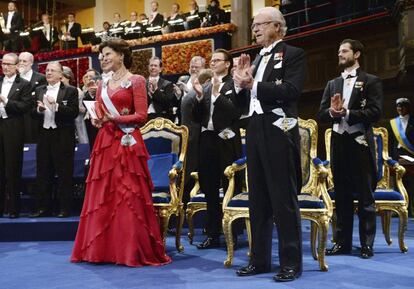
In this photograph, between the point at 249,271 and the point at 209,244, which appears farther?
the point at 209,244

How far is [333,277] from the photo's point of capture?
3246mm

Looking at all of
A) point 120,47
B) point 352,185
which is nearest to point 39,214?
point 120,47

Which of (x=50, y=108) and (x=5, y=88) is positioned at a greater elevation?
(x=5, y=88)

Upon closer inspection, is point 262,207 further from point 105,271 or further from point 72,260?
point 72,260

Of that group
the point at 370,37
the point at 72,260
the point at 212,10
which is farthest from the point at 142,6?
the point at 72,260

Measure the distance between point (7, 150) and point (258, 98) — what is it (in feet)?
10.00

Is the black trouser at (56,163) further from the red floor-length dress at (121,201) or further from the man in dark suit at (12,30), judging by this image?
the man in dark suit at (12,30)

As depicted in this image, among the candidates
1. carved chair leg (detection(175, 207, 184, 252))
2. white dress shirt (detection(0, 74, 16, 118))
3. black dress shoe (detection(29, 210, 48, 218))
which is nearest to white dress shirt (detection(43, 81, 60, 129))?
white dress shirt (detection(0, 74, 16, 118))

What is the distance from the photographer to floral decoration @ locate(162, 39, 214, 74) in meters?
10.7

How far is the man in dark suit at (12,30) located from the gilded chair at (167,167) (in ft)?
27.5

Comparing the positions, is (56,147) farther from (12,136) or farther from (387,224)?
(387,224)

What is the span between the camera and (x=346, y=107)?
4.09 meters

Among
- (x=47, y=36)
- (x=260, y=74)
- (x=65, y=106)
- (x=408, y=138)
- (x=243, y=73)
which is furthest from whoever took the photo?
(x=47, y=36)

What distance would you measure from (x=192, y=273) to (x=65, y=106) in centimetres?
231
